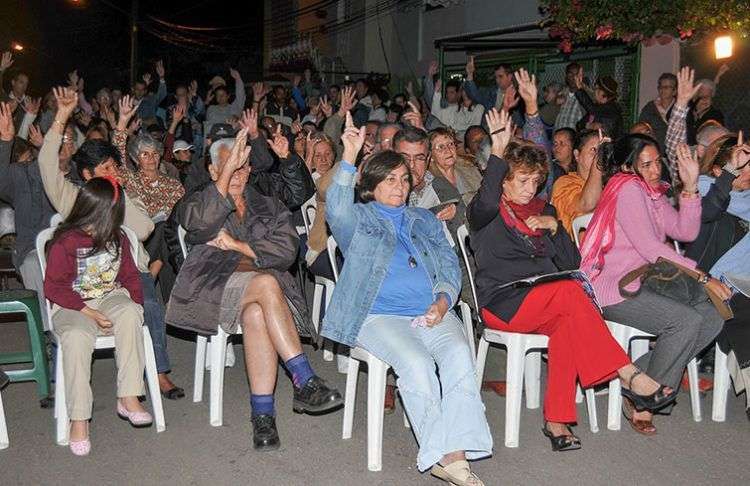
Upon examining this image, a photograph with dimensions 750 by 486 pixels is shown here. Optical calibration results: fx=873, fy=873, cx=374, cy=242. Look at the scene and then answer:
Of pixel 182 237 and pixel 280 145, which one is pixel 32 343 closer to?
pixel 182 237

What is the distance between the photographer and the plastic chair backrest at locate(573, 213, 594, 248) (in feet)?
18.3

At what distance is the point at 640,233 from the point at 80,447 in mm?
3235

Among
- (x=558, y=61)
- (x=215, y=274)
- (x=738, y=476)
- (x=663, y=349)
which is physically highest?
(x=558, y=61)

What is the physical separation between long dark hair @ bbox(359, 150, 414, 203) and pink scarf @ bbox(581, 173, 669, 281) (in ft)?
3.78

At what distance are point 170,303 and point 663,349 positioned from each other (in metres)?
2.76

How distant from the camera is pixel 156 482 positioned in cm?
418

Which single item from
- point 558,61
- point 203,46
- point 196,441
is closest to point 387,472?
point 196,441

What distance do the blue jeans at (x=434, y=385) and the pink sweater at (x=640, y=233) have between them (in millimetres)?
1078

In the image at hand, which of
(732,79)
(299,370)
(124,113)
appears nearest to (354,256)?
(299,370)

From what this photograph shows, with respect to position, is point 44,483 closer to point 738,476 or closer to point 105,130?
point 738,476

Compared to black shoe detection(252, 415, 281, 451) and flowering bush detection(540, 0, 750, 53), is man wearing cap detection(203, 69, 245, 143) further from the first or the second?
black shoe detection(252, 415, 281, 451)

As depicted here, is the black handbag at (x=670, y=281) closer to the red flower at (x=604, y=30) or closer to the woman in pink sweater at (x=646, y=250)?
the woman in pink sweater at (x=646, y=250)

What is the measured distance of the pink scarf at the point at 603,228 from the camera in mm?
4996

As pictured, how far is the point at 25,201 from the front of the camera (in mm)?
5848
